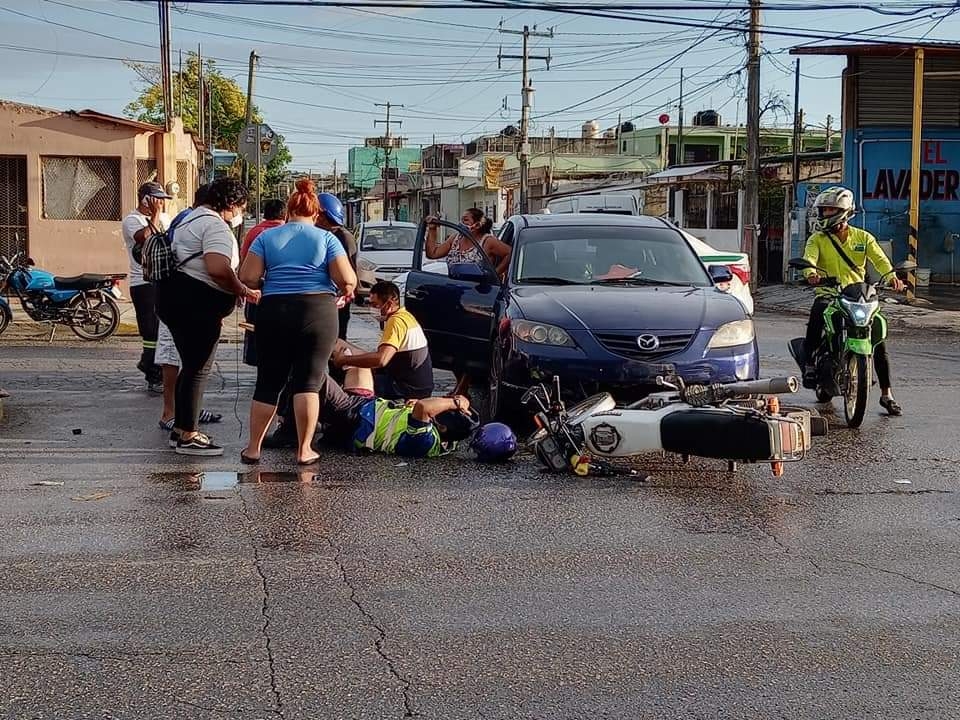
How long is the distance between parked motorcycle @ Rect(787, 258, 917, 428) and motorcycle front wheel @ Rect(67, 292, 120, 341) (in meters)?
8.64

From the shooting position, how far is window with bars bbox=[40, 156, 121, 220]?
67.5ft

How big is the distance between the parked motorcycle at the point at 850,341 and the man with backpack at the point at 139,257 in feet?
17.5

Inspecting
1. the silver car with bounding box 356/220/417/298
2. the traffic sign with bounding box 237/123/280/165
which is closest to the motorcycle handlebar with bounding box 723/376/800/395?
the silver car with bounding box 356/220/417/298

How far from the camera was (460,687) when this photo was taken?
4.22 metres

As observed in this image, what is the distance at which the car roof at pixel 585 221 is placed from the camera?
10.6m

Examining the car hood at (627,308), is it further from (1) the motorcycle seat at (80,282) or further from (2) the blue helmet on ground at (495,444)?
(1) the motorcycle seat at (80,282)

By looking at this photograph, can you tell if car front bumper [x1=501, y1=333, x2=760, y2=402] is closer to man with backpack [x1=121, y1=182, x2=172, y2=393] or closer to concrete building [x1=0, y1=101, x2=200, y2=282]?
man with backpack [x1=121, y1=182, x2=172, y2=393]

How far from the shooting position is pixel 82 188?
20734 mm

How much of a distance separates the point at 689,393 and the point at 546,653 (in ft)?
11.1

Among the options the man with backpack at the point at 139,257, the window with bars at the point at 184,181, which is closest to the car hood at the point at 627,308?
the man with backpack at the point at 139,257

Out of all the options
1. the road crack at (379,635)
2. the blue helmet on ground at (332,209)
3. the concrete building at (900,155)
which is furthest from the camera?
the concrete building at (900,155)

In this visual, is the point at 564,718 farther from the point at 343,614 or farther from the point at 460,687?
the point at 343,614

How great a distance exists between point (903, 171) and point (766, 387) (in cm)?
2196

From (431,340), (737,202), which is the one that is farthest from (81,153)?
(737,202)
